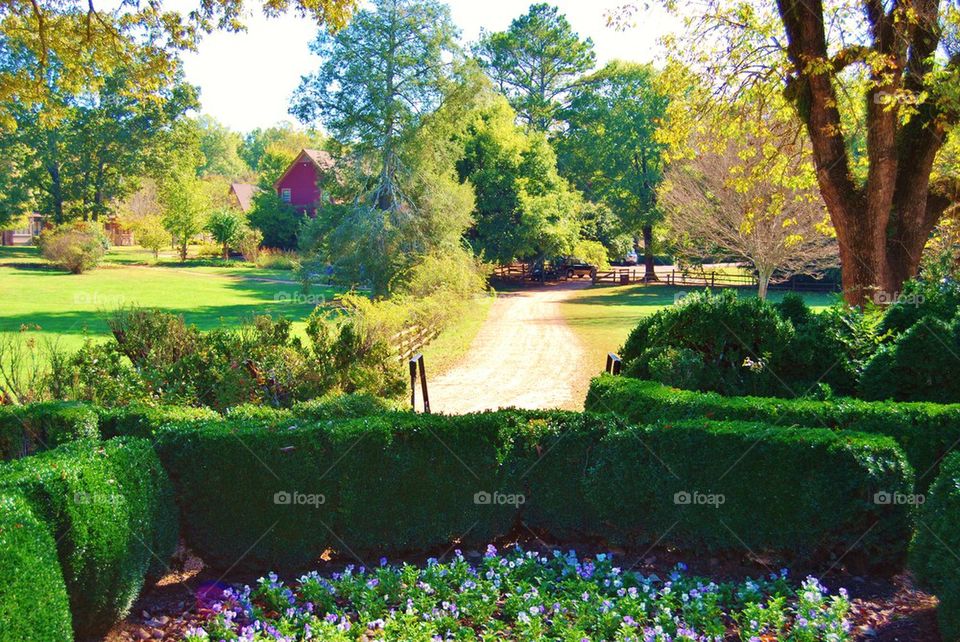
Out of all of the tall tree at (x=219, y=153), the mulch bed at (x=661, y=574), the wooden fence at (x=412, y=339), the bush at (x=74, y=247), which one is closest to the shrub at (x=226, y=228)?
the bush at (x=74, y=247)

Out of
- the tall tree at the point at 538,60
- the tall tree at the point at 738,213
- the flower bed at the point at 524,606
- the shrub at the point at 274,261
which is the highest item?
the tall tree at the point at 538,60

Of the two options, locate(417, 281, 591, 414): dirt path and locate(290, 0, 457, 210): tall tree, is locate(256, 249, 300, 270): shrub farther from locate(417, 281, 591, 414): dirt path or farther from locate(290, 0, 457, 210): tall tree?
locate(417, 281, 591, 414): dirt path

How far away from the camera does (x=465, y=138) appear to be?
3994cm

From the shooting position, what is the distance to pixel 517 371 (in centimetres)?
1698

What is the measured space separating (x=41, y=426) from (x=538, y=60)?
181ft

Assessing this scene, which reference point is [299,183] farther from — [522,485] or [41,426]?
[522,485]

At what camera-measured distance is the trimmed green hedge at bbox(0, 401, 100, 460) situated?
21.9 feet

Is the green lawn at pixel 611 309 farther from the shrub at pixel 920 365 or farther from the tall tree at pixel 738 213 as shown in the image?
the shrub at pixel 920 365

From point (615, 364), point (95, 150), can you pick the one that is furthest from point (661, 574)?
point (95, 150)

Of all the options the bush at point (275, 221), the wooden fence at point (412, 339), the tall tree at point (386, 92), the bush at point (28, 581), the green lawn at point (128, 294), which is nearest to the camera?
the bush at point (28, 581)

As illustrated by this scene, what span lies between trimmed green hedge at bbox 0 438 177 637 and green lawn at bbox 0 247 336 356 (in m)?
15.4

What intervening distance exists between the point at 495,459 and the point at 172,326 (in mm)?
7107

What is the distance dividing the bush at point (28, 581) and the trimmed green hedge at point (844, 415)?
14.5 ft

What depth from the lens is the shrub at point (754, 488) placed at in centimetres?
548
